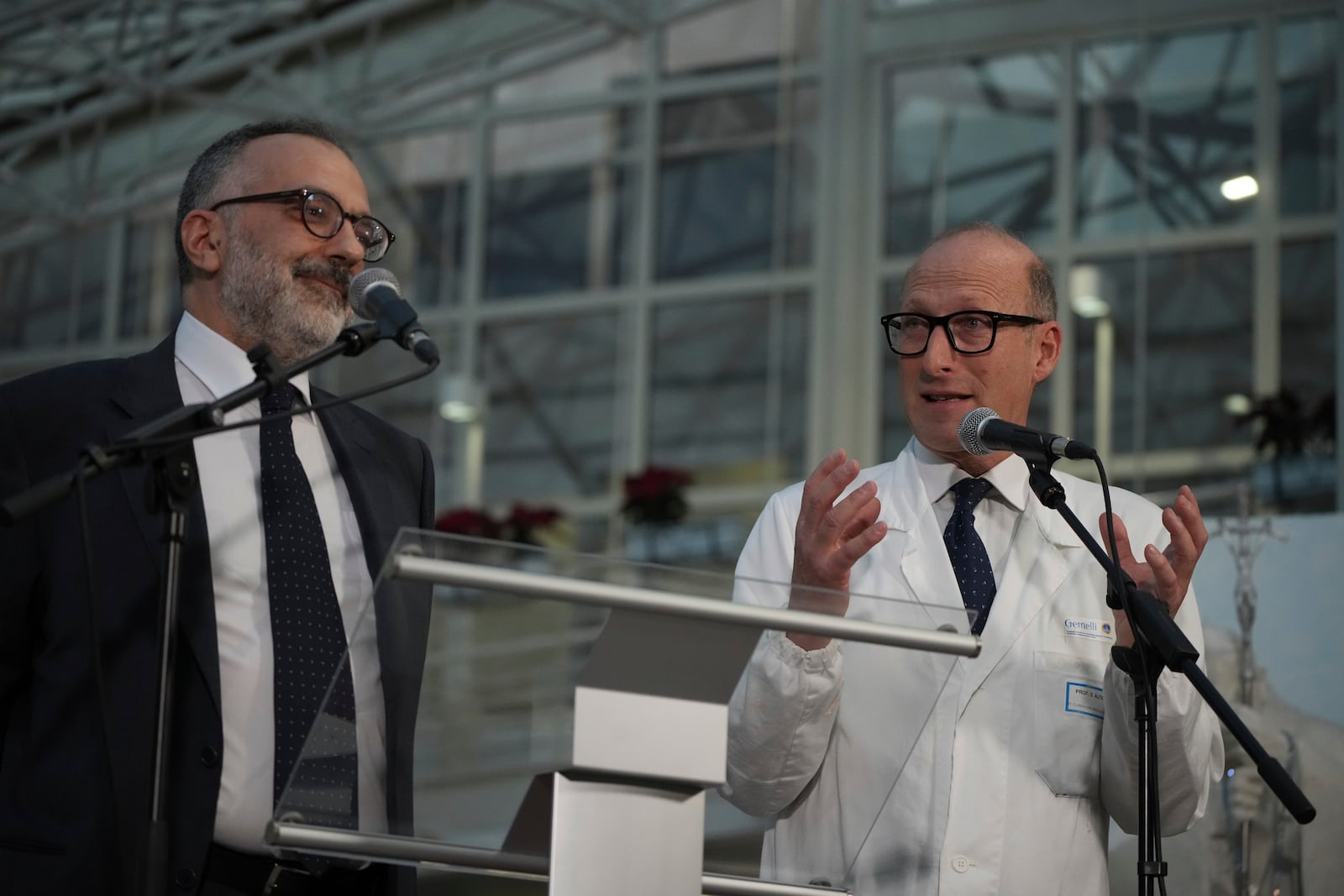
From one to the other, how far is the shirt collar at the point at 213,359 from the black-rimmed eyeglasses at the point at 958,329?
3.21 ft

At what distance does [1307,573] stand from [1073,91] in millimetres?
4638

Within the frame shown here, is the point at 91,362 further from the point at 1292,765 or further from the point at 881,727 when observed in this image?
the point at 1292,765

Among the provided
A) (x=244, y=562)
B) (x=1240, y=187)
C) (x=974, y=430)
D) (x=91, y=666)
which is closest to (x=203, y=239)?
Result: (x=244, y=562)

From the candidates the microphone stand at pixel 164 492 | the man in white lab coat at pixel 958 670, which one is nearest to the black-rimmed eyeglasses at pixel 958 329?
the man in white lab coat at pixel 958 670

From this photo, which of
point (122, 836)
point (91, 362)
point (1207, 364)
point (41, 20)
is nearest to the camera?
point (122, 836)

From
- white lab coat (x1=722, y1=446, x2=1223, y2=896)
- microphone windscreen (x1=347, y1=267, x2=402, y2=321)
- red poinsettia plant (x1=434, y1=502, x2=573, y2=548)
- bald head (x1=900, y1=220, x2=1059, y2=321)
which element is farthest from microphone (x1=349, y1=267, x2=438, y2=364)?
red poinsettia plant (x1=434, y1=502, x2=573, y2=548)

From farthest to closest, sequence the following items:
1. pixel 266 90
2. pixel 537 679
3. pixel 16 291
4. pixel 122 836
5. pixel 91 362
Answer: pixel 16 291, pixel 266 90, pixel 91 362, pixel 122 836, pixel 537 679

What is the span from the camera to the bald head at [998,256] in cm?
281

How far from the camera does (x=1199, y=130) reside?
7.47 meters

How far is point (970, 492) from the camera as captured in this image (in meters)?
2.75

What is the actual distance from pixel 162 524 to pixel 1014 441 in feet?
3.84

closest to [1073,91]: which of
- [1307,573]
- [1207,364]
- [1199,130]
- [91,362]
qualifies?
[1199,130]

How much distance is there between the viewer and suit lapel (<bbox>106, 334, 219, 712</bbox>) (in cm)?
225

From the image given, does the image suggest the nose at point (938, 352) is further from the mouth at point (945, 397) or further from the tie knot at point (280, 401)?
the tie knot at point (280, 401)
